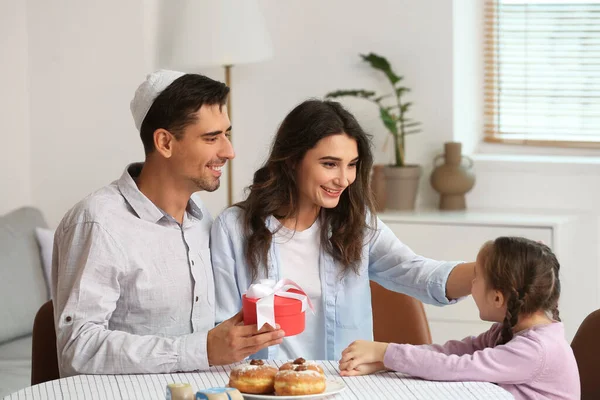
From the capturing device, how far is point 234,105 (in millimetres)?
4363

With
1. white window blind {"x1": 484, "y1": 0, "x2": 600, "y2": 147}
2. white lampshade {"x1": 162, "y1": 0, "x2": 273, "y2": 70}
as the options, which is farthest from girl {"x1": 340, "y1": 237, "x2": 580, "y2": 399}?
white window blind {"x1": 484, "y1": 0, "x2": 600, "y2": 147}

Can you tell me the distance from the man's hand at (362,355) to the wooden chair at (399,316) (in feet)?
2.29

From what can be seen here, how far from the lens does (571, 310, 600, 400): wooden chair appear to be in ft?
7.13

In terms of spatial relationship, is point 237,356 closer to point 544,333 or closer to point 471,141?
point 544,333

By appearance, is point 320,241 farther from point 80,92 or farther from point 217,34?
point 80,92

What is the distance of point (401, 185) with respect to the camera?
3.98 metres

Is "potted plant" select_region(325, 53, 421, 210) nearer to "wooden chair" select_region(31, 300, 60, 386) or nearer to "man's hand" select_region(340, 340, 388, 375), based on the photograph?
"wooden chair" select_region(31, 300, 60, 386)

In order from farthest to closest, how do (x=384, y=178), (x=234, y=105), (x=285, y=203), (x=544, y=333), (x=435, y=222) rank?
(x=234, y=105) < (x=384, y=178) < (x=435, y=222) < (x=285, y=203) < (x=544, y=333)

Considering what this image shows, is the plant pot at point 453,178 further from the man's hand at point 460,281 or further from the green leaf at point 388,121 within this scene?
the man's hand at point 460,281

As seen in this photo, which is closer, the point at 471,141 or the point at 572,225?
the point at 572,225

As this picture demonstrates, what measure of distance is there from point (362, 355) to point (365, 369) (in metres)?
0.03

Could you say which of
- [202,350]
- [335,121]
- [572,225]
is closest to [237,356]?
[202,350]

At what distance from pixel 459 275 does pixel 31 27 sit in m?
2.81

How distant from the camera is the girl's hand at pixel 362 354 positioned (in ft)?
6.01
